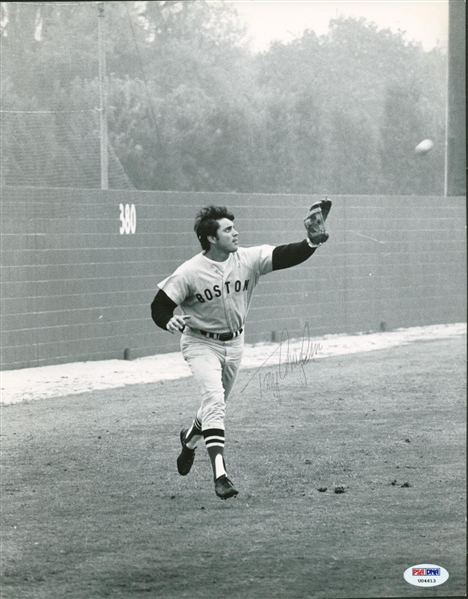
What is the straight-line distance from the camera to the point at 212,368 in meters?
6.51

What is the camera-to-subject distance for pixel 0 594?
4.80 metres

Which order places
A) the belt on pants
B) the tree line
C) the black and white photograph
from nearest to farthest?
the black and white photograph
the belt on pants
the tree line

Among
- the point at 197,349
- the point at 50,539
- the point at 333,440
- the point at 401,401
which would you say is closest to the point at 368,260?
the point at 401,401

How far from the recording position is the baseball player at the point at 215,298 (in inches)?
249

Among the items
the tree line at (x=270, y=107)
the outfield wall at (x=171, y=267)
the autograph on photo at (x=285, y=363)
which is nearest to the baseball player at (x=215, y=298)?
the autograph on photo at (x=285, y=363)

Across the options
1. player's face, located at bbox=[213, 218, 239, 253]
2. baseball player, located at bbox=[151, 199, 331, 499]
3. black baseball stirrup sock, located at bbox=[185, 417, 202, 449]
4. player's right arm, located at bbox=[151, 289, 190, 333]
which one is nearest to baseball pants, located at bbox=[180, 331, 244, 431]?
baseball player, located at bbox=[151, 199, 331, 499]

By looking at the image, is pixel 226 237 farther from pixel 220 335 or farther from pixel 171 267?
pixel 171 267

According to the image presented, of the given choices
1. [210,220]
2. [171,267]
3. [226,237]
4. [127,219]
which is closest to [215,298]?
[226,237]

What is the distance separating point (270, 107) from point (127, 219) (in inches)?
465

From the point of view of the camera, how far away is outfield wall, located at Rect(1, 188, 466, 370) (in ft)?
42.3

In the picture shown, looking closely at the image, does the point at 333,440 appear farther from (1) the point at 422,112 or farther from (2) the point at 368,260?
(1) the point at 422,112

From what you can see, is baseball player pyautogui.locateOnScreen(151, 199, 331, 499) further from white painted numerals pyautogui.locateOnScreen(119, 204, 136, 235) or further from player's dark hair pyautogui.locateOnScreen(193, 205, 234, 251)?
white painted numerals pyautogui.locateOnScreen(119, 204, 136, 235)

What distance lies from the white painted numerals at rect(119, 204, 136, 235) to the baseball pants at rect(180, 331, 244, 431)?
7584mm

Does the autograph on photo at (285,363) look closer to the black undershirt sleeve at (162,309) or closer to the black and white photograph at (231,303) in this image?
the black and white photograph at (231,303)
